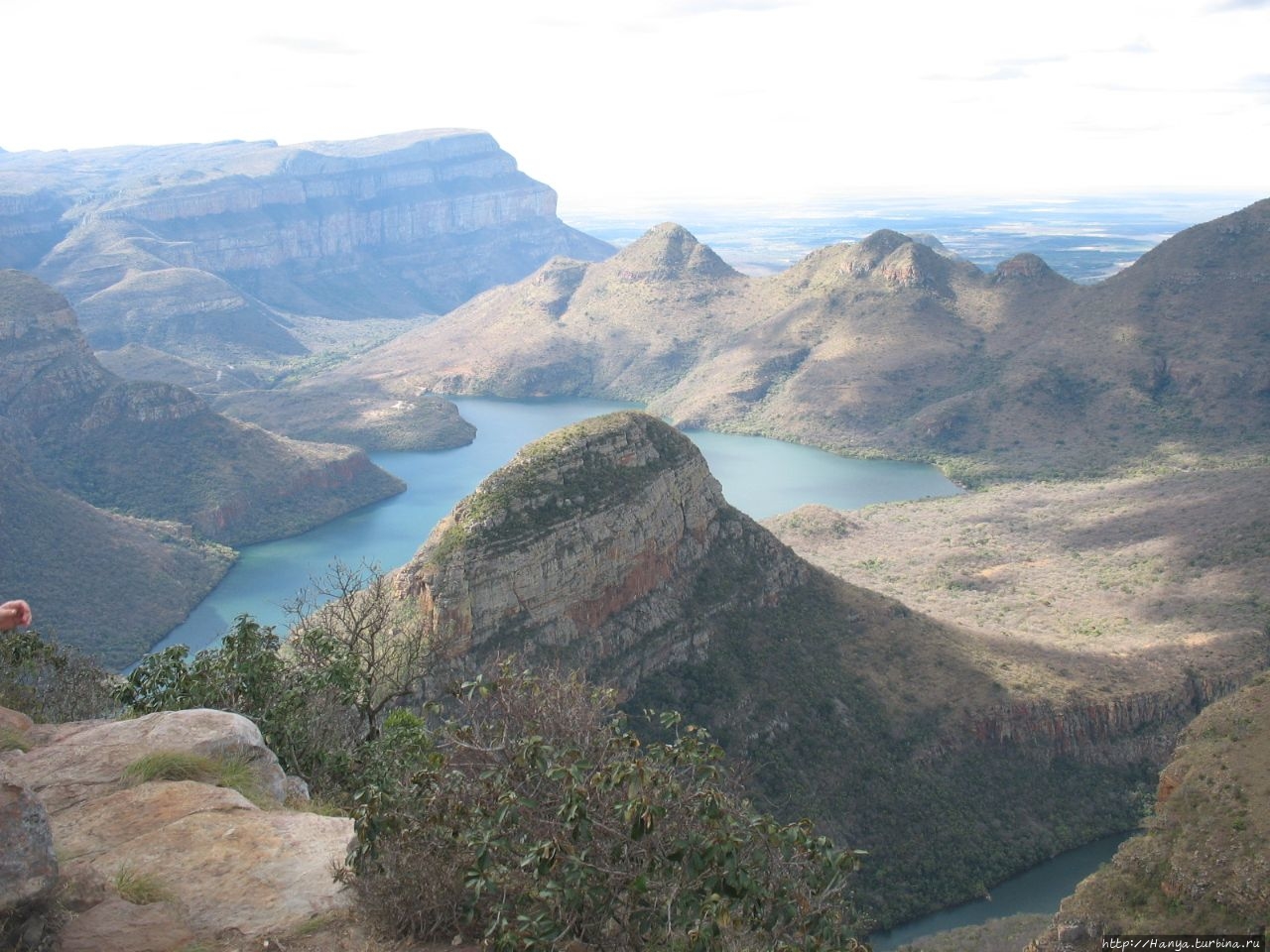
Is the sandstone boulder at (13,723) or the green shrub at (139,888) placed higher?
the green shrub at (139,888)

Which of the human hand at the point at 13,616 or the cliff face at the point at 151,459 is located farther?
the cliff face at the point at 151,459

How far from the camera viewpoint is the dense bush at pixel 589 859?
8.75m

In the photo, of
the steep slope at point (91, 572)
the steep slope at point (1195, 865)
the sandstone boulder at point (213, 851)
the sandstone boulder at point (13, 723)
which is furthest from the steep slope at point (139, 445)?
the sandstone boulder at point (213, 851)

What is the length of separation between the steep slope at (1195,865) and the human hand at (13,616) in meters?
19.4

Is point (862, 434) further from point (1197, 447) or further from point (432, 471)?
point (432, 471)

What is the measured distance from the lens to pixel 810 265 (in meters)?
146

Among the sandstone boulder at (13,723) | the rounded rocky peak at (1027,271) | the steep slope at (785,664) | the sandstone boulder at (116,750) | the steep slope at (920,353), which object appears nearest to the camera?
the sandstone boulder at (116,750)

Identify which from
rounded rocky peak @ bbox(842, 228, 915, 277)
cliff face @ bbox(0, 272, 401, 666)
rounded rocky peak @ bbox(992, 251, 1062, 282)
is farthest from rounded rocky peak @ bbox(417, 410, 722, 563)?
rounded rocky peak @ bbox(992, 251, 1062, 282)

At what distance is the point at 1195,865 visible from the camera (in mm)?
21203

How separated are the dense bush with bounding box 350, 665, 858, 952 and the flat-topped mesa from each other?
26.5m

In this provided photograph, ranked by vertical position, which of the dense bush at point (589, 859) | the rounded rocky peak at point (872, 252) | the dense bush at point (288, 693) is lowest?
the dense bush at point (288, 693)

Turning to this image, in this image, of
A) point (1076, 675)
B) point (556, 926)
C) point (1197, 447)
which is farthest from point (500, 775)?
Answer: point (1197, 447)

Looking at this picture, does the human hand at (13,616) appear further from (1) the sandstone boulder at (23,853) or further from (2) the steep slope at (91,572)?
(2) the steep slope at (91,572)

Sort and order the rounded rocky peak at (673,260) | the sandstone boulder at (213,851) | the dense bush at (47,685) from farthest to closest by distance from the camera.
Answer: the rounded rocky peak at (673,260)
the dense bush at (47,685)
the sandstone boulder at (213,851)
